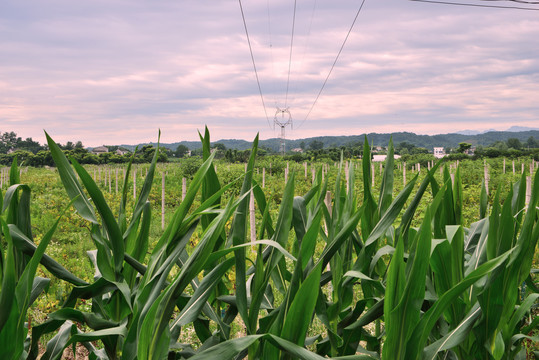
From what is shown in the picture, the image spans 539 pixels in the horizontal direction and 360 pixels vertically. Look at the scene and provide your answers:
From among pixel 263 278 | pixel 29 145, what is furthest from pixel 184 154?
pixel 263 278

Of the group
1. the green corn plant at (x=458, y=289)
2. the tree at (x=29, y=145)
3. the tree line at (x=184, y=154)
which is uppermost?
the tree at (x=29, y=145)

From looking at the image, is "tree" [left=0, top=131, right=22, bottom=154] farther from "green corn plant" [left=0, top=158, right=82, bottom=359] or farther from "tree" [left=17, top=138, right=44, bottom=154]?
"green corn plant" [left=0, top=158, right=82, bottom=359]

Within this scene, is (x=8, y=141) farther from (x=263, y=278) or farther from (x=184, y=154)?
(x=263, y=278)

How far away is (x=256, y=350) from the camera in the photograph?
36.8 inches

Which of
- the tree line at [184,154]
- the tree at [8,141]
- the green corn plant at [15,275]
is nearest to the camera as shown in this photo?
the green corn plant at [15,275]

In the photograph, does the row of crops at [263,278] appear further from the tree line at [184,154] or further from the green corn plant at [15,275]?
the tree line at [184,154]

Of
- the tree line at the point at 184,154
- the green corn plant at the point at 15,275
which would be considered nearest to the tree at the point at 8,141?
the tree line at the point at 184,154

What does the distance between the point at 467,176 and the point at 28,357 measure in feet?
60.9

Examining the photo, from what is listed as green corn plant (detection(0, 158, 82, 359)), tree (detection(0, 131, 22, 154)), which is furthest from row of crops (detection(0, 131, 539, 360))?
tree (detection(0, 131, 22, 154))

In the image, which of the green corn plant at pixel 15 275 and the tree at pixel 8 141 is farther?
the tree at pixel 8 141

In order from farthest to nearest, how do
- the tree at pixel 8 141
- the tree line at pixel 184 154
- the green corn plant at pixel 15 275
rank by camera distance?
the tree at pixel 8 141
the tree line at pixel 184 154
the green corn plant at pixel 15 275

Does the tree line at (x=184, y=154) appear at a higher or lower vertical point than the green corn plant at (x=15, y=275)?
higher

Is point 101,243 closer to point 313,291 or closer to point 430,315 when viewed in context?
point 313,291

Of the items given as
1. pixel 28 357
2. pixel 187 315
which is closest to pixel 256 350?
pixel 187 315
